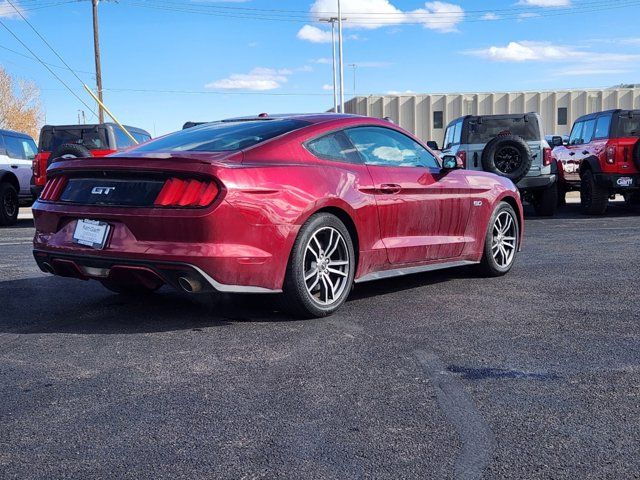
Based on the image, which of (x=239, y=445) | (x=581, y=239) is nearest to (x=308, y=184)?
(x=239, y=445)

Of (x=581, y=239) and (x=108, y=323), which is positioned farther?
(x=581, y=239)

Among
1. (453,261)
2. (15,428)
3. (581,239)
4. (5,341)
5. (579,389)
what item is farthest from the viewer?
(581,239)

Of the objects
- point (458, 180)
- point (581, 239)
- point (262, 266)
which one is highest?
point (458, 180)

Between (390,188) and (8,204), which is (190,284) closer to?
(390,188)

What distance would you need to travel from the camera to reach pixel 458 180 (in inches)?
240

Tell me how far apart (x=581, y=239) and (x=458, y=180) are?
3931 millimetres

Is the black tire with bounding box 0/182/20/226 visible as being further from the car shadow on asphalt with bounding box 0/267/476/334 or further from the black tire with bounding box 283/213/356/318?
the black tire with bounding box 283/213/356/318

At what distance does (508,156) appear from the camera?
11898 millimetres

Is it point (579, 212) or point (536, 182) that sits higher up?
point (536, 182)

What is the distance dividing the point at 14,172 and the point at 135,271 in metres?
11.1

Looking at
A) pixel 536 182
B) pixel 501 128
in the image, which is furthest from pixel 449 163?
pixel 501 128

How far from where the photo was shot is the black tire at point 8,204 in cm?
1348

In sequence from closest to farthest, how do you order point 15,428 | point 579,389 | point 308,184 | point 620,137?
point 15,428 < point 579,389 < point 308,184 < point 620,137

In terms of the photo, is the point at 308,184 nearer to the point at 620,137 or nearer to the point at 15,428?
the point at 15,428
